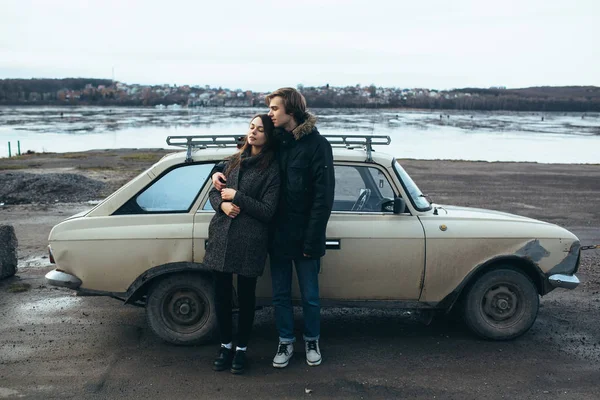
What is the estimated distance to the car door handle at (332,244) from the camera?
5.40 metres

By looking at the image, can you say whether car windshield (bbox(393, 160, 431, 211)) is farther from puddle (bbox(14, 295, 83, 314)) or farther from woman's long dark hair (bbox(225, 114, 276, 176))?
puddle (bbox(14, 295, 83, 314))

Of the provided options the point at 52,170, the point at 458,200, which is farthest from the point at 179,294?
the point at 52,170

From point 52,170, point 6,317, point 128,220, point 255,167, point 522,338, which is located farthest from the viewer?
point 52,170

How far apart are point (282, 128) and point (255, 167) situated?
38 centimetres

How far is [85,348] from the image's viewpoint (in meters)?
5.50

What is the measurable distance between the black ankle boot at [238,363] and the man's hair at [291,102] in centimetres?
188

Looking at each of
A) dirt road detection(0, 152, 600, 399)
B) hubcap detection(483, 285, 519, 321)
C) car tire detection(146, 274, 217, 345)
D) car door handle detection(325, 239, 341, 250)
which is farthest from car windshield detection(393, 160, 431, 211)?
car tire detection(146, 274, 217, 345)

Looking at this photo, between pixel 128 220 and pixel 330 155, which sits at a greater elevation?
pixel 330 155

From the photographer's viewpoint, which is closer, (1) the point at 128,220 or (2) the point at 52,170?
(1) the point at 128,220

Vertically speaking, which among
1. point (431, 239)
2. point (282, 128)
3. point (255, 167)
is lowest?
point (431, 239)

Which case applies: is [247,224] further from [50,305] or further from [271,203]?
[50,305]

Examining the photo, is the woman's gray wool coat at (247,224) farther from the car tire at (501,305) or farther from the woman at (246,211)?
the car tire at (501,305)

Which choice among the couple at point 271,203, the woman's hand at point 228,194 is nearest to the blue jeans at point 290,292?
the couple at point 271,203

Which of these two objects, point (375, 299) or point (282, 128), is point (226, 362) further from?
point (282, 128)
